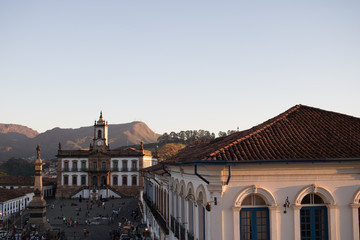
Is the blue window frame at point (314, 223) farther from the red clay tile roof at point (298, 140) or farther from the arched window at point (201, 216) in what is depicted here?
the arched window at point (201, 216)

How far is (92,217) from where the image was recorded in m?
50.3

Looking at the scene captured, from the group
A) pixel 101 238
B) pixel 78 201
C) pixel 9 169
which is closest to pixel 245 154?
pixel 101 238

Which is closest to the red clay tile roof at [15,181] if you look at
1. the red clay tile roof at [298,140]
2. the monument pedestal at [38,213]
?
the monument pedestal at [38,213]

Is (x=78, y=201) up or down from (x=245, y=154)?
down

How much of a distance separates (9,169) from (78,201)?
172ft

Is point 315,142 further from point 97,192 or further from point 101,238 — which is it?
point 97,192

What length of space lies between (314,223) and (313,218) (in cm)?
14

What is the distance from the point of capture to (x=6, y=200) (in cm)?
4688

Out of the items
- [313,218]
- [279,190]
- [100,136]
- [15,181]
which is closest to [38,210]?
[279,190]

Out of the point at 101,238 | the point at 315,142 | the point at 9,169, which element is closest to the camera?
the point at 315,142

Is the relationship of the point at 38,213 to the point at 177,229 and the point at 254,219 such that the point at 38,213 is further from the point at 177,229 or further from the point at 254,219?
the point at 254,219

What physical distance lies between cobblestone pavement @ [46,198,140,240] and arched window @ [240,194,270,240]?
27.8m

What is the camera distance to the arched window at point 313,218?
11.8 meters

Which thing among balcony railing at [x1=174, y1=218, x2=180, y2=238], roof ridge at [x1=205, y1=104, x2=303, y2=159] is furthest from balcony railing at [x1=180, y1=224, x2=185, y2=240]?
roof ridge at [x1=205, y1=104, x2=303, y2=159]
